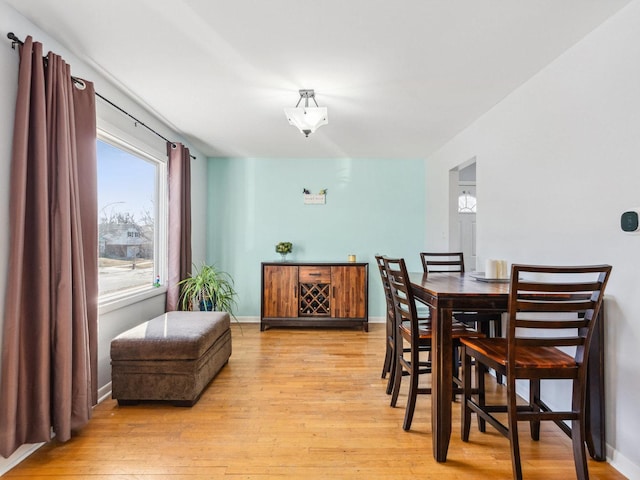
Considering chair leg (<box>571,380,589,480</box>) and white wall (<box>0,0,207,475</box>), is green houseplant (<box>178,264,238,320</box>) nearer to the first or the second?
white wall (<box>0,0,207,475</box>)

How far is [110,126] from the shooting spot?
273 cm

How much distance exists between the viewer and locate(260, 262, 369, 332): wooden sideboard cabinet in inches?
179

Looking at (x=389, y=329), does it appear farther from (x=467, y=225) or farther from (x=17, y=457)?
(x=467, y=225)

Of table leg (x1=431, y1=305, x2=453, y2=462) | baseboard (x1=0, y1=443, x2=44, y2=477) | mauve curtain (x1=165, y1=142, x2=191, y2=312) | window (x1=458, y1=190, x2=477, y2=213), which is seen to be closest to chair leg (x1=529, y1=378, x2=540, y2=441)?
table leg (x1=431, y1=305, x2=453, y2=462)

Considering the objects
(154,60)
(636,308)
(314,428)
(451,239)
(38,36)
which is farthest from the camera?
(451,239)

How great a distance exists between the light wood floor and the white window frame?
0.82 metres

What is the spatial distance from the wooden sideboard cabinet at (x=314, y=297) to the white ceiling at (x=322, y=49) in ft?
6.30

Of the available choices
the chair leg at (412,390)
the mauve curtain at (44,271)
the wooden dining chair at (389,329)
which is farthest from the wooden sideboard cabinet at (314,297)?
the mauve curtain at (44,271)

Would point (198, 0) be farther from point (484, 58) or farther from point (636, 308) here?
point (636, 308)

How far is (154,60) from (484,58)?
2.17m

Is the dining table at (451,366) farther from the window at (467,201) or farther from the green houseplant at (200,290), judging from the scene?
the window at (467,201)

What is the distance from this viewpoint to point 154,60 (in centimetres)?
236

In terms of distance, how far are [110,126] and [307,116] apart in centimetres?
152

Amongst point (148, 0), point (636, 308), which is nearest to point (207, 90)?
point (148, 0)
